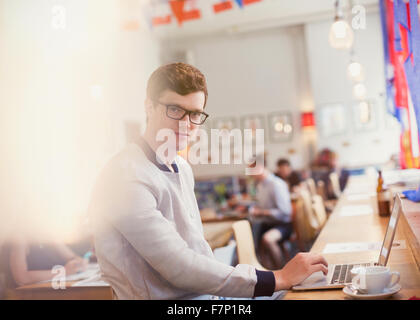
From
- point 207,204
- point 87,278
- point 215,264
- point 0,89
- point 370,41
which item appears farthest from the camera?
point 370,41

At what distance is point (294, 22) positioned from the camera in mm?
8734

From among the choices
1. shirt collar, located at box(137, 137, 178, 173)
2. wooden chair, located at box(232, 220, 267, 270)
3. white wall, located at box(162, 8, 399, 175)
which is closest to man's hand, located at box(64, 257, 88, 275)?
wooden chair, located at box(232, 220, 267, 270)

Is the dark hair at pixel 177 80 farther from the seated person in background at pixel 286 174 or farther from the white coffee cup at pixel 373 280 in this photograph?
the seated person in background at pixel 286 174

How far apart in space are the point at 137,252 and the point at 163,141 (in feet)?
1.06

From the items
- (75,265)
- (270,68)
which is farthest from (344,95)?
(75,265)

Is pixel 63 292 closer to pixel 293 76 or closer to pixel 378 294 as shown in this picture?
pixel 378 294

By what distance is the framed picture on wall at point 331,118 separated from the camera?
8570 mm

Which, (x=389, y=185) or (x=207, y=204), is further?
(x=207, y=204)

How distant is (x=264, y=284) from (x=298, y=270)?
0.49 ft

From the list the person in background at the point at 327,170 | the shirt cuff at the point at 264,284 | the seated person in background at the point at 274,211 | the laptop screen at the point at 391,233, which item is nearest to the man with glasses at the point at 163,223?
the shirt cuff at the point at 264,284

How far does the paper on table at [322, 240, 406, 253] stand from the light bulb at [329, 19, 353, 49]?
1.46 meters

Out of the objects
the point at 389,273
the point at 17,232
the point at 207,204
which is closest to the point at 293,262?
the point at 389,273

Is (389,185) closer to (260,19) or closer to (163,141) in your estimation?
(163,141)

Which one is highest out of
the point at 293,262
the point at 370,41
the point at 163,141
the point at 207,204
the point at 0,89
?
the point at 370,41
